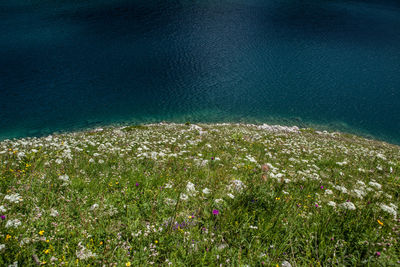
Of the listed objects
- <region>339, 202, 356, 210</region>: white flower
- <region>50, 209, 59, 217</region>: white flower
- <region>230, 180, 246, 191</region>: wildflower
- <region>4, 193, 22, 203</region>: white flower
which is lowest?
<region>230, 180, 246, 191</region>: wildflower

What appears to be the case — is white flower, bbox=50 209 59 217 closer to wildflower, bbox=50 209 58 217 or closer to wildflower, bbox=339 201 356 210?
wildflower, bbox=50 209 58 217

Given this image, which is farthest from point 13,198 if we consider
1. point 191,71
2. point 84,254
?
point 191,71

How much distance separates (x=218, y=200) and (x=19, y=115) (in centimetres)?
3791

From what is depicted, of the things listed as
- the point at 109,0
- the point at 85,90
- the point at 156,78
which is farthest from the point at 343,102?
the point at 109,0

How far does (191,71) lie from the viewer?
45531 mm

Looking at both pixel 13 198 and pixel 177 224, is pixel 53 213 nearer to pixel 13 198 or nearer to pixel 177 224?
pixel 13 198

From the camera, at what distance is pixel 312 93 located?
4116cm

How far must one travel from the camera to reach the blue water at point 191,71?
33.6 m

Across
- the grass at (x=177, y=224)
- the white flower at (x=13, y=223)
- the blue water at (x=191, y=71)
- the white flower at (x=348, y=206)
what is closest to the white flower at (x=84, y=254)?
the grass at (x=177, y=224)

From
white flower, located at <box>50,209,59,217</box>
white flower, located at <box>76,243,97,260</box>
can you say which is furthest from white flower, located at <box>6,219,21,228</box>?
white flower, located at <box>76,243,97,260</box>

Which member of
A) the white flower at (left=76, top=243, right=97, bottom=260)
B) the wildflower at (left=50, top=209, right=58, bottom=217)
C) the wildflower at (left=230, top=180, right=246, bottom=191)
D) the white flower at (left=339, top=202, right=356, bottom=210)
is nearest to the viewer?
the white flower at (left=76, top=243, right=97, bottom=260)

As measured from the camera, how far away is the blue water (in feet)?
110

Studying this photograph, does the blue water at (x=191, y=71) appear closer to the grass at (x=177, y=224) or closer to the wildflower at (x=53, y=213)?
the grass at (x=177, y=224)

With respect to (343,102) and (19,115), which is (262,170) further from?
(343,102)
